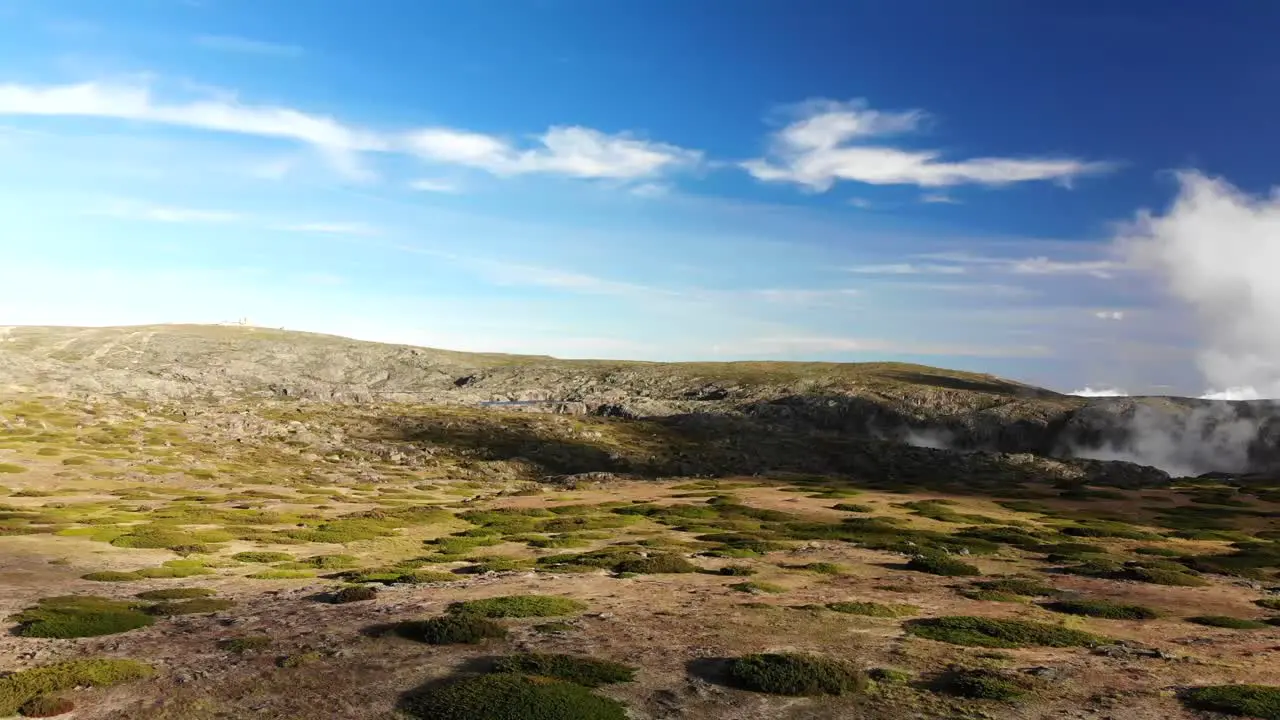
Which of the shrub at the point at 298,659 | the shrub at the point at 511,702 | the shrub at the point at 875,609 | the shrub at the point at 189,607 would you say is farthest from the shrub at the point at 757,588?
the shrub at the point at 189,607

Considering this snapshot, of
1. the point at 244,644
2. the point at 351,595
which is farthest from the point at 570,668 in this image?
the point at 351,595

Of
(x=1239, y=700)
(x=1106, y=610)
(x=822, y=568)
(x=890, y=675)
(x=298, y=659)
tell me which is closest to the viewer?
(x=1239, y=700)

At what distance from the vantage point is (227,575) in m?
37.9

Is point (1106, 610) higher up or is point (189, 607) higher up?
point (1106, 610)

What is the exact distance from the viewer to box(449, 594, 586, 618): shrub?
1139 inches

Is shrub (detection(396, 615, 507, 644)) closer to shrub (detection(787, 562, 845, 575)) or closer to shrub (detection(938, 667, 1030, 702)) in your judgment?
shrub (detection(938, 667, 1030, 702))

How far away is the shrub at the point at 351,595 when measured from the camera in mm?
31172

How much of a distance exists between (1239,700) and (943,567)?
22558 millimetres

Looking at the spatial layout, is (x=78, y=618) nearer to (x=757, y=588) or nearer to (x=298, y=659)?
(x=298, y=659)

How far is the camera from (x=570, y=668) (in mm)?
21953

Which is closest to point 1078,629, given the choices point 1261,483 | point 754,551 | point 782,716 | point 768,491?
point 782,716

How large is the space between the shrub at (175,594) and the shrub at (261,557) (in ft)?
31.8

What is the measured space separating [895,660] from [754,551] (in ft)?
85.5

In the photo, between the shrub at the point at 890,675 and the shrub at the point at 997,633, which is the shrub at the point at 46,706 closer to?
the shrub at the point at 890,675
